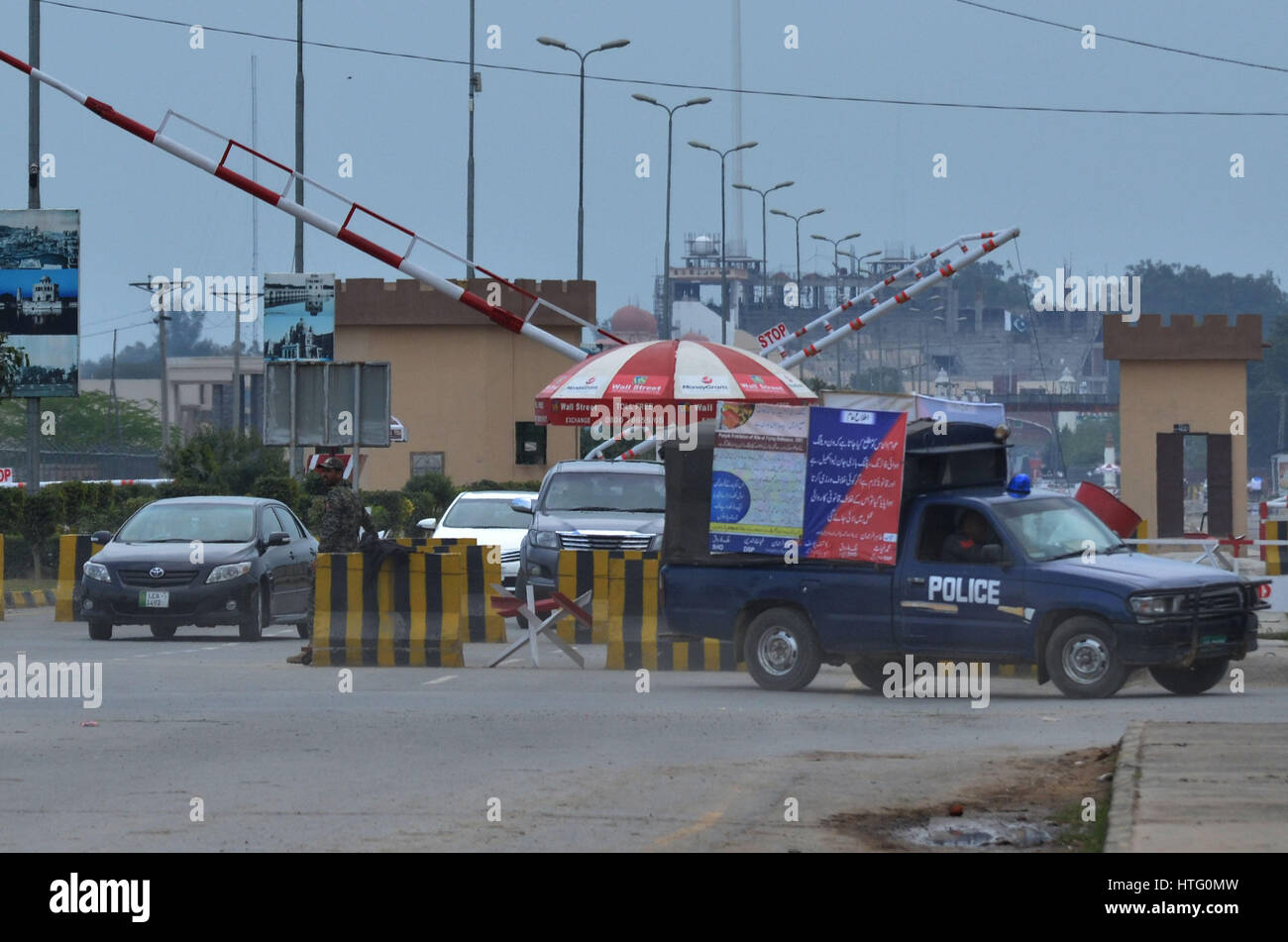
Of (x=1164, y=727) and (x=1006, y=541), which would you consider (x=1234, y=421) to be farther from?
(x=1164, y=727)

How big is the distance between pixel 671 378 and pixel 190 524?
18.5 ft

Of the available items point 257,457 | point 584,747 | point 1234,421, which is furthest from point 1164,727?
point 1234,421

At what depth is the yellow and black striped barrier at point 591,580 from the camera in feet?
61.7

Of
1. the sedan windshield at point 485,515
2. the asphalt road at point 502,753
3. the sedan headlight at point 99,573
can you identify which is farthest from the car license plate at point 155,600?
the sedan windshield at point 485,515

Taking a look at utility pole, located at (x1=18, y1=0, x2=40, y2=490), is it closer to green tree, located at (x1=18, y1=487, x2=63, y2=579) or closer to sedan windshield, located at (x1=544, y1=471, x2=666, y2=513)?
green tree, located at (x1=18, y1=487, x2=63, y2=579)

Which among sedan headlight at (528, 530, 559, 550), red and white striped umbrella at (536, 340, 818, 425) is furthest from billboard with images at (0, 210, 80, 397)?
sedan headlight at (528, 530, 559, 550)

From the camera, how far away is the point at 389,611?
18141mm

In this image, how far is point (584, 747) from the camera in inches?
466

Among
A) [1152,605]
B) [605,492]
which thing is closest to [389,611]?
[605,492]

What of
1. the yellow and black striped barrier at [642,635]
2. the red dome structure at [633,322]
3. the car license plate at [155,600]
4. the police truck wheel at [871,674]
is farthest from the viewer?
the red dome structure at [633,322]

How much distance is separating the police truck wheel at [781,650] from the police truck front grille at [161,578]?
7.60m

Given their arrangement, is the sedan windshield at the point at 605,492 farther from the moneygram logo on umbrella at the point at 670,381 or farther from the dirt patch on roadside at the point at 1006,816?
the dirt patch on roadside at the point at 1006,816

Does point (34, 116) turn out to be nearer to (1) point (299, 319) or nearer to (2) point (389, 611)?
(1) point (299, 319)
